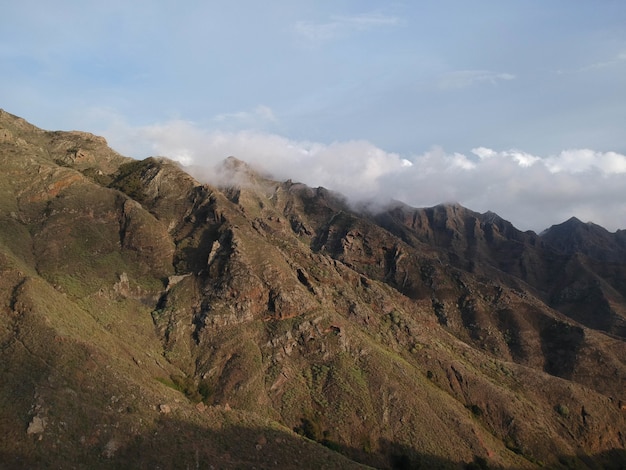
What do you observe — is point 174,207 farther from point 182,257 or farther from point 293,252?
point 293,252

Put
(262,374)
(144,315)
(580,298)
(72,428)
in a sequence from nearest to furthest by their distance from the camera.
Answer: (72,428), (262,374), (144,315), (580,298)

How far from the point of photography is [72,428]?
4634cm

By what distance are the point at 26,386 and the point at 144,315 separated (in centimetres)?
3317

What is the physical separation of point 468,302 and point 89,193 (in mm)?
97440

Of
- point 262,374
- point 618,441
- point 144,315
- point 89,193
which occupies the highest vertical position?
point 89,193

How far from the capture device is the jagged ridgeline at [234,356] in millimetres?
50344

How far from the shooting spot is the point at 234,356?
7750 cm

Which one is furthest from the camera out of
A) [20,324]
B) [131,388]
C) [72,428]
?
[20,324]

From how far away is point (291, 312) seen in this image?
85.9 meters

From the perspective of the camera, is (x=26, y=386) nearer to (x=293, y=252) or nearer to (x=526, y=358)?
(x=293, y=252)

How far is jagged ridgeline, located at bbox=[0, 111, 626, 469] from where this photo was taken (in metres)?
50.3

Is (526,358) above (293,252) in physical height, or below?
below

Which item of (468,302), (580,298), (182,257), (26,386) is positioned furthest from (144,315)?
(580,298)

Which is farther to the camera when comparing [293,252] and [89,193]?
[293,252]
